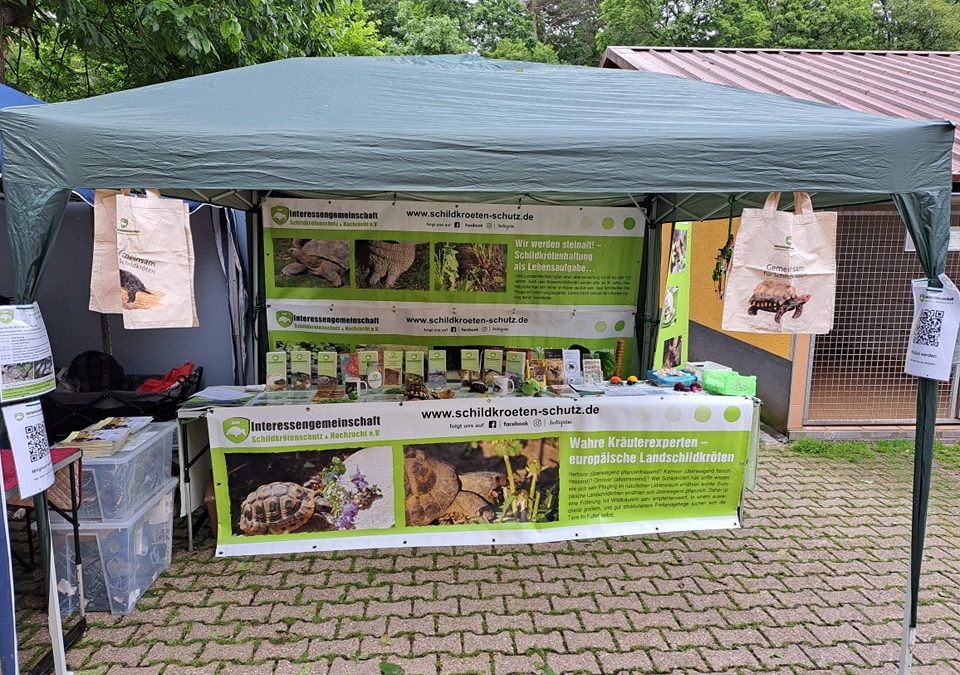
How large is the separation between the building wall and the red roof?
430 cm

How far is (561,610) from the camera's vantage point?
2770 mm

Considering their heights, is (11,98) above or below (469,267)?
above

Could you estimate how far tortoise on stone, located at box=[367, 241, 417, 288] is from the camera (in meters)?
4.00

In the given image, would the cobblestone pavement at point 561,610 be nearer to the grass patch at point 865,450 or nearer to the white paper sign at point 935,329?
the white paper sign at point 935,329

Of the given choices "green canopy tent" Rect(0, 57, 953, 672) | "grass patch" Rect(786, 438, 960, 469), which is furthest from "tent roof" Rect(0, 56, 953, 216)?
"grass patch" Rect(786, 438, 960, 469)

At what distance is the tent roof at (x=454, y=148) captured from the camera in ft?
6.77

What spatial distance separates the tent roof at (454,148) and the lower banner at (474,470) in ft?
4.63

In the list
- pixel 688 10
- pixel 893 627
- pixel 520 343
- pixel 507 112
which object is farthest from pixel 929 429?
pixel 688 10

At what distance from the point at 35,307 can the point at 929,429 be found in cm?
343

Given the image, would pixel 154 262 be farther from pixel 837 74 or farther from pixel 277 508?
pixel 837 74

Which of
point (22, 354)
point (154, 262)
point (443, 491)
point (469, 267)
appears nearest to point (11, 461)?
point (22, 354)

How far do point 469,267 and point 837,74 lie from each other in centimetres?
588

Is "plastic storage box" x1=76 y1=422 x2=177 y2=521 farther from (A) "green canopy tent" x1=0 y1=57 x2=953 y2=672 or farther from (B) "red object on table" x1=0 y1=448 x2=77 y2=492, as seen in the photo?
(A) "green canopy tent" x1=0 y1=57 x2=953 y2=672

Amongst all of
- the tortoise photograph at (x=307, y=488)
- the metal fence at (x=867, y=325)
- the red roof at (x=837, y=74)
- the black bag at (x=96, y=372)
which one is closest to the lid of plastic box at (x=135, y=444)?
the tortoise photograph at (x=307, y=488)
